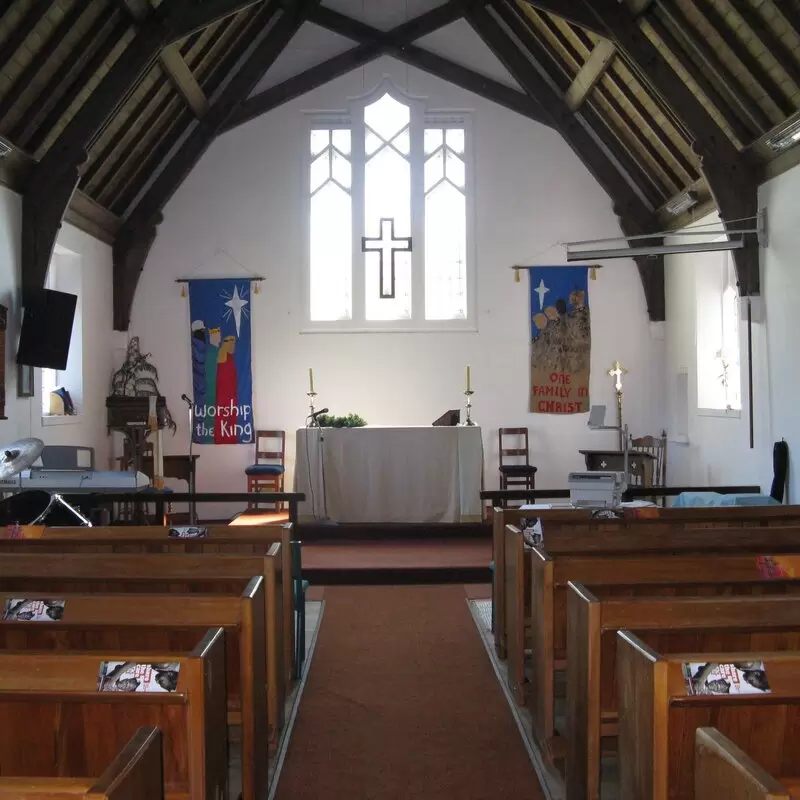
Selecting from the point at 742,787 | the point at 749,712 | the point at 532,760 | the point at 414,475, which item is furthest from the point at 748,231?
the point at 742,787

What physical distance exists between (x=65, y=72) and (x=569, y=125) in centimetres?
499

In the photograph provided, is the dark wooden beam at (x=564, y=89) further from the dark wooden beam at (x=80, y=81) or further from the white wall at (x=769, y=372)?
the dark wooden beam at (x=80, y=81)

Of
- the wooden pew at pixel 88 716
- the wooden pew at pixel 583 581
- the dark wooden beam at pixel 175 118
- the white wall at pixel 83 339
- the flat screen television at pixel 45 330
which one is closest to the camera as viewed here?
the wooden pew at pixel 88 716

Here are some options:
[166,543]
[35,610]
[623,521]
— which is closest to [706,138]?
[623,521]

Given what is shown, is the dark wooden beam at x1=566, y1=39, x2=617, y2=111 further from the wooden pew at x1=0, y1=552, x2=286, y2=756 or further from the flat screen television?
the wooden pew at x1=0, y1=552, x2=286, y2=756

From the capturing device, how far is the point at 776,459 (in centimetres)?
628

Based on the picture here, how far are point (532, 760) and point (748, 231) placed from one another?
16.0 ft

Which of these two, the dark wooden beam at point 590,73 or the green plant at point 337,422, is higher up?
the dark wooden beam at point 590,73

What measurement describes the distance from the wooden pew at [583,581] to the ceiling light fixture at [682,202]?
5.63m

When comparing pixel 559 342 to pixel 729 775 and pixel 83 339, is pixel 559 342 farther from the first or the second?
pixel 729 775

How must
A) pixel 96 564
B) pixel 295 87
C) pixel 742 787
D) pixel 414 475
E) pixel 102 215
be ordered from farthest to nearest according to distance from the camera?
pixel 295 87 → pixel 102 215 → pixel 414 475 → pixel 96 564 → pixel 742 787

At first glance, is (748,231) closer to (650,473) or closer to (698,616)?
(650,473)

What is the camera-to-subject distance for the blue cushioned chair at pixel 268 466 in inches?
335

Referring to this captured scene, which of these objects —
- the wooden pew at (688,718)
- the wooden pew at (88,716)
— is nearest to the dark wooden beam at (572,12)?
the wooden pew at (688,718)
